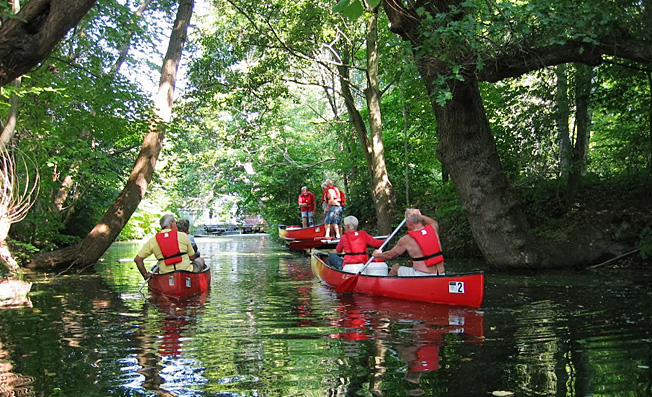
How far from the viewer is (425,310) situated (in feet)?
26.9

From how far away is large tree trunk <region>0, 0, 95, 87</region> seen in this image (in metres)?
5.02

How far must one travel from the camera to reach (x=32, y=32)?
5.14m

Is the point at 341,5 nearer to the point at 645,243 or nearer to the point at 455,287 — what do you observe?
the point at 455,287

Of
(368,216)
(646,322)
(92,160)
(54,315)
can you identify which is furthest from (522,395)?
(368,216)

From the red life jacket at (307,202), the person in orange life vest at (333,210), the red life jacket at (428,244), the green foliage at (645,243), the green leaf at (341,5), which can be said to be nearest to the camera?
the green leaf at (341,5)

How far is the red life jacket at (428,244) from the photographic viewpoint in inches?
346

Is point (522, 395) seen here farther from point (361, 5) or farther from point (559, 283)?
point (559, 283)

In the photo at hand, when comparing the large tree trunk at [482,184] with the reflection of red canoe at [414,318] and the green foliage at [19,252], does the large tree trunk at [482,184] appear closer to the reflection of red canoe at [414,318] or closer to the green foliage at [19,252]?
the reflection of red canoe at [414,318]

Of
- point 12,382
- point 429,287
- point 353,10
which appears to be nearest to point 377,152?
point 429,287

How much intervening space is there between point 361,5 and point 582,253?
11959 millimetres

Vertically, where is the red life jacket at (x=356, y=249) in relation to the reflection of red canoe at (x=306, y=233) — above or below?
below

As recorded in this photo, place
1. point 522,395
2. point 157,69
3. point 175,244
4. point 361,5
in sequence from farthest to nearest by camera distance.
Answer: point 157,69, point 175,244, point 522,395, point 361,5

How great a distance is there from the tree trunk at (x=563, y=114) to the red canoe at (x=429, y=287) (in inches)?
243

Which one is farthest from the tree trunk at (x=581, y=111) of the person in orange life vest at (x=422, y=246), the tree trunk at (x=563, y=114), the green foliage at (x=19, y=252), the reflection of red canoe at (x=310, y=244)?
the green foliage at (x=19, y=252)
